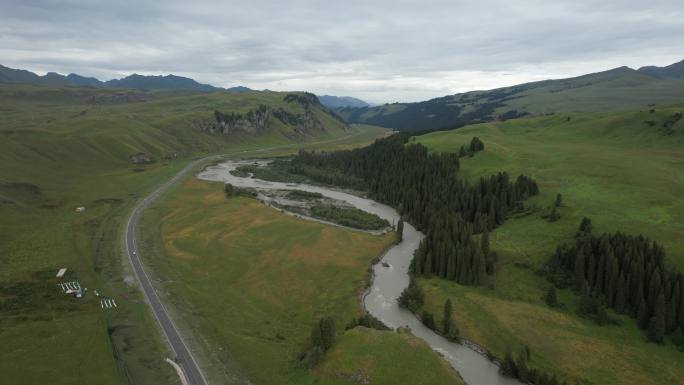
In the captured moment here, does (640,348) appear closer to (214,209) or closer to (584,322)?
(584,322)

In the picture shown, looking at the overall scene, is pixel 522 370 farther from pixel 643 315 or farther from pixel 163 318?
pixel 163 318

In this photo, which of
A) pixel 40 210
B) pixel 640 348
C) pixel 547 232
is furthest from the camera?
pixel 40 210

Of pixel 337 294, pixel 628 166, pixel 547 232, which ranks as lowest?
pixel 337 294

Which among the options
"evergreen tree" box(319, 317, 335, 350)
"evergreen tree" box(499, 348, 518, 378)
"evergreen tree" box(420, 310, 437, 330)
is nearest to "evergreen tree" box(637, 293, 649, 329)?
"evergreen tree" box(499, 348, 518, 378)

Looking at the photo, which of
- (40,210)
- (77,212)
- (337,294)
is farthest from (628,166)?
(40,210)

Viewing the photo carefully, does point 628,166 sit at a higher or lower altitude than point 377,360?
higher

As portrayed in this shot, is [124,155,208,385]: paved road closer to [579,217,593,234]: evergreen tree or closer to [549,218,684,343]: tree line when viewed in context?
[549,218,684,343]: tree line
